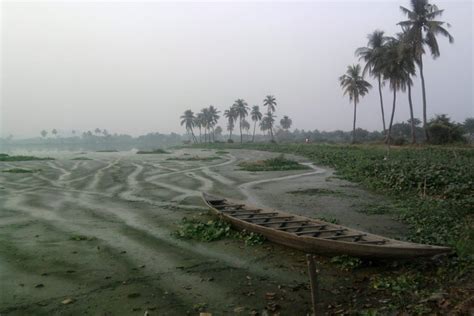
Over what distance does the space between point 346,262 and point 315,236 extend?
90 centimetres

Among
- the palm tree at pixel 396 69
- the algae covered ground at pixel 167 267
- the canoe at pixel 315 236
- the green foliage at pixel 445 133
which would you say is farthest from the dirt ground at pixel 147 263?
the palm tree at pixel 396 69

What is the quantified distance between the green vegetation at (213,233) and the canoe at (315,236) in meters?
0.17

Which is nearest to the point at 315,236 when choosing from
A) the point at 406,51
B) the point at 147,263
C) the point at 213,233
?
the point at 213,233

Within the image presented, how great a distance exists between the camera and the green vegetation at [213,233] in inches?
316

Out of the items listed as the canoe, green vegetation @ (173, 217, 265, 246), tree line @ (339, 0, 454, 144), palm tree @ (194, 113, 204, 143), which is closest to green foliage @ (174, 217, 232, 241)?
green vegetation @ (173, 217, 265, 246)

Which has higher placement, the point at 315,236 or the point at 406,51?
the point at 406,51

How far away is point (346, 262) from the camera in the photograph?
6.37 meters

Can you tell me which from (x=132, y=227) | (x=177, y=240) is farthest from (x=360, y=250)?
(x=132, y=227)

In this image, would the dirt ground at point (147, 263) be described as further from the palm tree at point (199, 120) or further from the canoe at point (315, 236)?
the palm tree at point (199, 120)

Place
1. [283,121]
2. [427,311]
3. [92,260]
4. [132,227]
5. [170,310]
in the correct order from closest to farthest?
[427,311] → [170,310] → [92,260] → [132,227] → [283,121]

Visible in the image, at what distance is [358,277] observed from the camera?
6.00m

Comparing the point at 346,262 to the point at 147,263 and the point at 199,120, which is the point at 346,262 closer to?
the point at 147,263

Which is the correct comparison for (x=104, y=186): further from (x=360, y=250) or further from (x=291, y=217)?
(x=360, y=250)

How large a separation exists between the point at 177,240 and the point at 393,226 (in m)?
6.01
